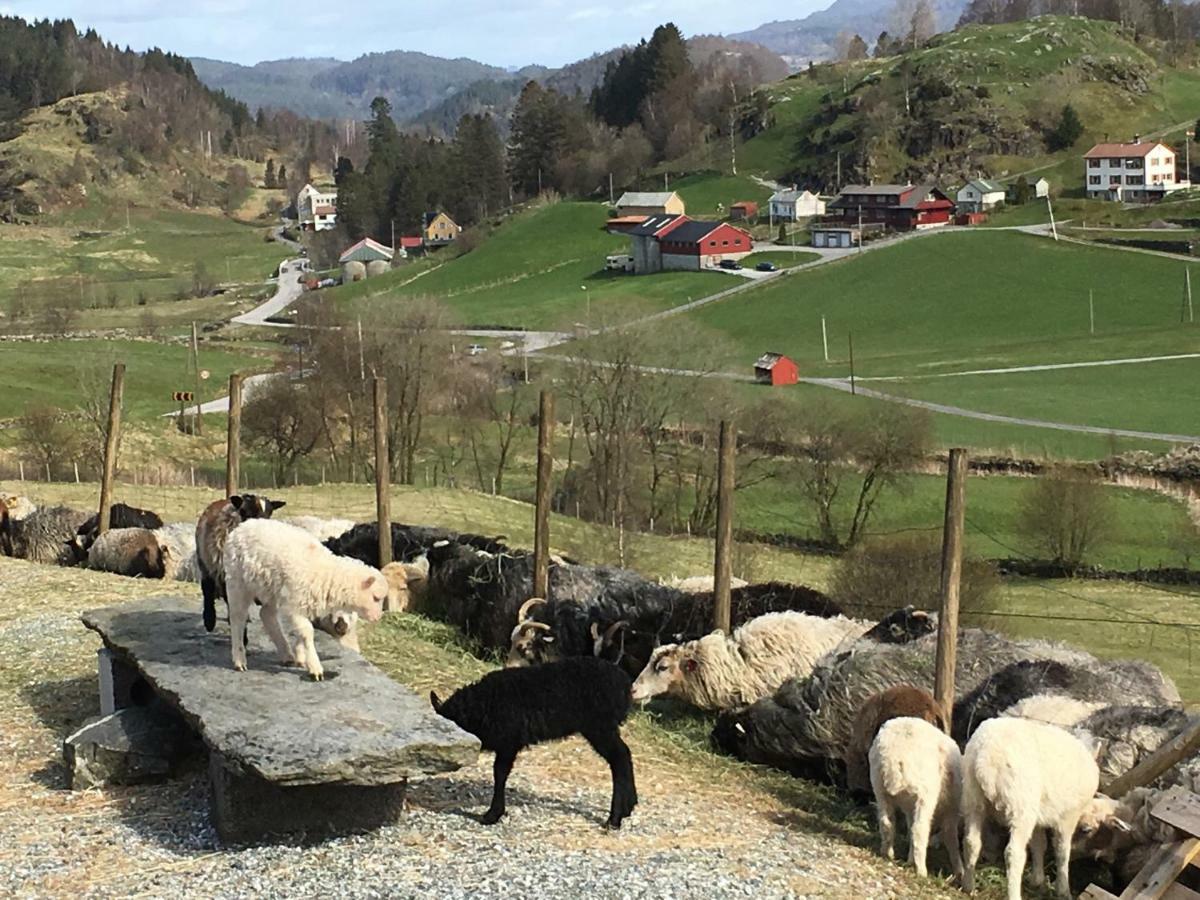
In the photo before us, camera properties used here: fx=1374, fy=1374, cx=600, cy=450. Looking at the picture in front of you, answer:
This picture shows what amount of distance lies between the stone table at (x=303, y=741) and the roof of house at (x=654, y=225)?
342 ft

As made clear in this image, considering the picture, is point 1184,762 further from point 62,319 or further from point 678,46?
point 678,46

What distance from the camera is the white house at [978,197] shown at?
11488 centimetres

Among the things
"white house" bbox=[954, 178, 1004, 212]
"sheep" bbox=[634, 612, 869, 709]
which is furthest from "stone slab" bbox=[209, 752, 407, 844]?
"white house" bbox=[954, 178, 1004, 212]

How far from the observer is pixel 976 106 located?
136 meters

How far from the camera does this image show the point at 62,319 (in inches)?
3622

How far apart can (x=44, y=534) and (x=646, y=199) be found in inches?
4442

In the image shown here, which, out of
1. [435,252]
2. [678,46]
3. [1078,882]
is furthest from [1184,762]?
[678,46]

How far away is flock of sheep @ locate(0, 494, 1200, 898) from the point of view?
1005 centimetres

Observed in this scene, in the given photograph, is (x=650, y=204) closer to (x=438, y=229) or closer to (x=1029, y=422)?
(x=438, y=229)

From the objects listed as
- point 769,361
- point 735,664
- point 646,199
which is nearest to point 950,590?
point 735,664

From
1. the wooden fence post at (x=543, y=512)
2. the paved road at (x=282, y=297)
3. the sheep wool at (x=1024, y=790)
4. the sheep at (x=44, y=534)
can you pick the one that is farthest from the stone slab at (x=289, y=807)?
the paved road at (x=282, y=297)

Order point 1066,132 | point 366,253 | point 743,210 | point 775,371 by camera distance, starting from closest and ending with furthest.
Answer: point 775,371 < point 743,210 < point 1066,132 < point 366,253

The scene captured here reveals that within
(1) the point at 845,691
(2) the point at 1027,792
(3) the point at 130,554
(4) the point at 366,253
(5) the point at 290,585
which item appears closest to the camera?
(2) the point at 1027,792

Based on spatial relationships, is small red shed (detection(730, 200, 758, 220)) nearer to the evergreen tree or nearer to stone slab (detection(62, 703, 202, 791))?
the evergreen tree
